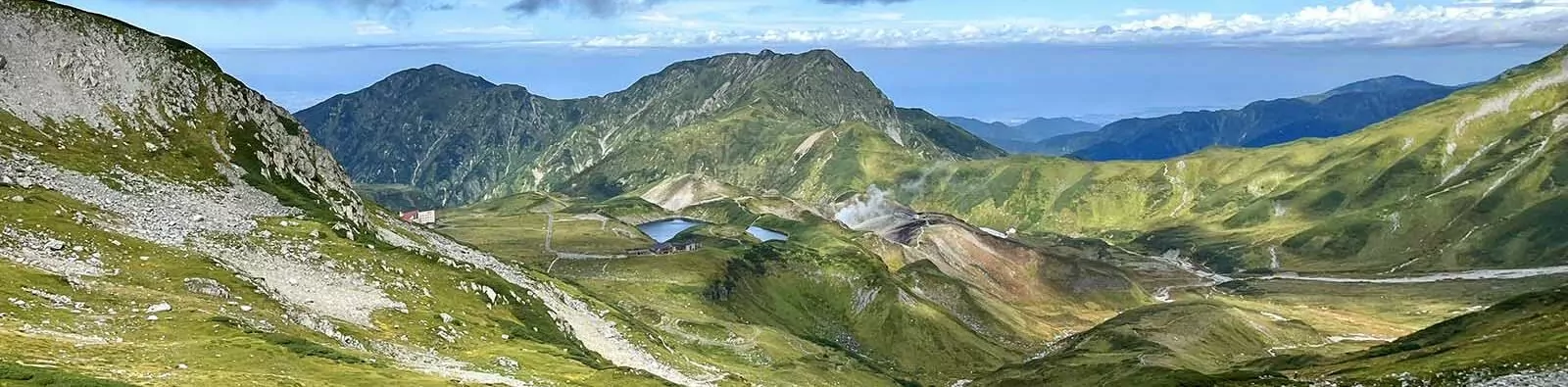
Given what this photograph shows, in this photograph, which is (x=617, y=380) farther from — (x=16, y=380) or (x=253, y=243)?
(x=16, y=380)

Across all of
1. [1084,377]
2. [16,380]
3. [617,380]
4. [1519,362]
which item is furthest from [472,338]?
[1084,377]

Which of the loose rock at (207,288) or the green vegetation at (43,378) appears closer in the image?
the green vegetation at (43,378)

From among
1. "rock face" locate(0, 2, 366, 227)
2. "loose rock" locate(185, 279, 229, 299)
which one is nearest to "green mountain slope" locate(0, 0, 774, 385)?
"loose rock" locate(185, 279, 229, 299)

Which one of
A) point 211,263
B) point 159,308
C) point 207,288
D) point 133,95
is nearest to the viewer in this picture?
point 159,308

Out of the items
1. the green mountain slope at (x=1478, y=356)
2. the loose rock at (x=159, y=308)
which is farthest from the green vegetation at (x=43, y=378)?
the green mountain slope at (x=1478, y=356)

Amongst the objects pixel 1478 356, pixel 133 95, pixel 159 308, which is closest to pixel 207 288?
pixel 159 308

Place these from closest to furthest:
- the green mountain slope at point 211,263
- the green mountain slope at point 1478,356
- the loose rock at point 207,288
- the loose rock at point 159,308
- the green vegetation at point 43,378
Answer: the green vegetation at point 43,378, the green mountain slope at point 211,263, the loose rock at point 159,308, the green mountain slope at point 1478,356, the loose rock at point 207,288

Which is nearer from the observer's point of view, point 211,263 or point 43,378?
point 43,378

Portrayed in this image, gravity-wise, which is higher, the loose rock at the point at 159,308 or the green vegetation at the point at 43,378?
the green vegetation at the point at 43,378

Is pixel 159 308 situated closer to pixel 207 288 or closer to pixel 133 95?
pixel 207 288

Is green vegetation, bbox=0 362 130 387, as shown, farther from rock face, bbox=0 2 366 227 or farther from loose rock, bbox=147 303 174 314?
rock face, bbox=0 2 366 227

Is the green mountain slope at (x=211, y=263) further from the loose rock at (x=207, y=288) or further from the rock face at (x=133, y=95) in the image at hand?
the rock face at (x=133, y=95)
